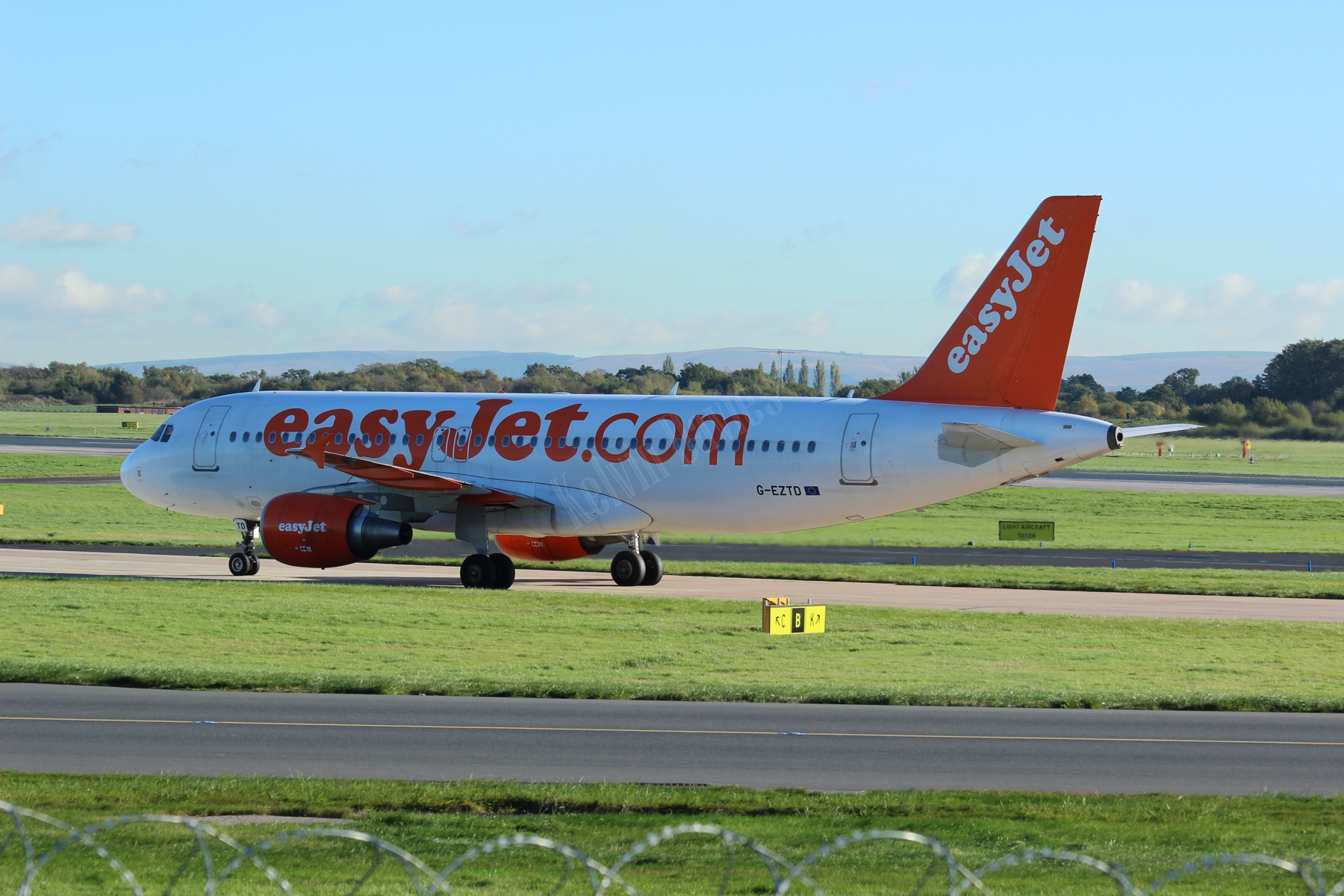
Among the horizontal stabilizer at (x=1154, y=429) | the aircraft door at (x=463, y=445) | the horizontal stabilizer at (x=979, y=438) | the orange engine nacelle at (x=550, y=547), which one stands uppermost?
the horizontal stabilizer at (x=1154, y=429)

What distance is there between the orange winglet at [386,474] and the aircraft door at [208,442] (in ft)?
16.1

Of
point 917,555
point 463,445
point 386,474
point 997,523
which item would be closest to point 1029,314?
point 463,445

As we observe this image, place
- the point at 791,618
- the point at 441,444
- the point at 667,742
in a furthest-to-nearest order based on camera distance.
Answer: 1. the point at 441,444
2. the point at 791,618
3. the point at 667,742

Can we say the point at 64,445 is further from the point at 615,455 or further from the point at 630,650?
the point at 630,650

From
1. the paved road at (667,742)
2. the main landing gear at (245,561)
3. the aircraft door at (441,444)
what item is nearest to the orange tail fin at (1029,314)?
the paved road at (667,742)

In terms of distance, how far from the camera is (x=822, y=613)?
1117 inches

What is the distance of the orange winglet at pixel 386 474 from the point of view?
34906 millimetres

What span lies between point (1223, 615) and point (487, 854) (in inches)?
927

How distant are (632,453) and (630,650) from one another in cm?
1022

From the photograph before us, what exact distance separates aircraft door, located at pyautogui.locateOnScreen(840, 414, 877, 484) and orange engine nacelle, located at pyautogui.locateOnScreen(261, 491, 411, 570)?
32.7ft

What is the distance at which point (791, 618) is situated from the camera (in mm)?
28062

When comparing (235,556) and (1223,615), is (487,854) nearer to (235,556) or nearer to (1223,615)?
(1223,615)

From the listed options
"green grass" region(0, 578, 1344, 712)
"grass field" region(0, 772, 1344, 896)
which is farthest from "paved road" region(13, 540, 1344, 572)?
"grass field" region(0, 772, 1344, 896)

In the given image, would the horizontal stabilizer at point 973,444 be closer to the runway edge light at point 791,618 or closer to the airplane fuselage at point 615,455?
the airplane fuselage at point 615,455
